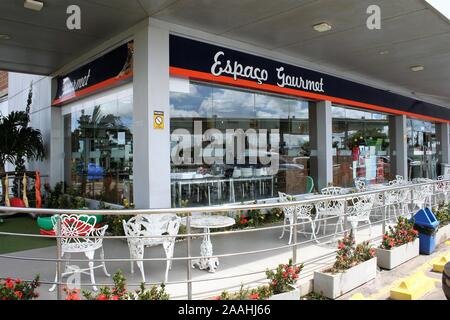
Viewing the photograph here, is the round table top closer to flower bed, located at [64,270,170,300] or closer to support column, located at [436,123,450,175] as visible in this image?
flower bed, located at [64,270,170,300]

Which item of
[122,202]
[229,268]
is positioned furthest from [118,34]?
[229,268]

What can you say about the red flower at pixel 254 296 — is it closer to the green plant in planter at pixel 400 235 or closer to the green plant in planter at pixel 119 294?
the green plant in planter at pixel 119 294

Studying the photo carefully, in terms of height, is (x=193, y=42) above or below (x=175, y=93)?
above

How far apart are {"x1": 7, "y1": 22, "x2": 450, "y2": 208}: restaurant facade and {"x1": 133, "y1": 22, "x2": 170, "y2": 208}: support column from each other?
0.06ft

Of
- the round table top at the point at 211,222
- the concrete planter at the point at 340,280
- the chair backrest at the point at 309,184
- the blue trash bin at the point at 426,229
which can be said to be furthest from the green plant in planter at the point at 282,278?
the chair backrest at the point at 309,184

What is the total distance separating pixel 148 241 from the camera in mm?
4355

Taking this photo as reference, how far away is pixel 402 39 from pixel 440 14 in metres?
1.28

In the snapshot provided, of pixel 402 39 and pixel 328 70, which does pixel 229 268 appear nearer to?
pixel 402 39

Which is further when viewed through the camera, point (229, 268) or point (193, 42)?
point (193, 42)

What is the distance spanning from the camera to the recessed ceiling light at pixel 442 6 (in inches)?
217

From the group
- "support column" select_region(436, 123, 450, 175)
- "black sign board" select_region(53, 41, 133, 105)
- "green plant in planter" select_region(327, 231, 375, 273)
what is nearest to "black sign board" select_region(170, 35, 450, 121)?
"black sign board" select_region(53, 41, 133, 105)

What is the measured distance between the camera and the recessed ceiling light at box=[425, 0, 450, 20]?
18.1 ft
